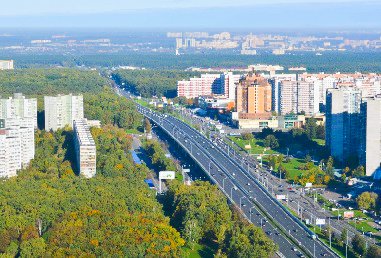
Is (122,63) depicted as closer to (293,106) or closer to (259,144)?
(293,106)

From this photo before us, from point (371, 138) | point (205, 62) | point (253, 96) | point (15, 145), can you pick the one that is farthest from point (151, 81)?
point (371, 138)

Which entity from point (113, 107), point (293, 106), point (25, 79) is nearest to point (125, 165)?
point (113, 107)

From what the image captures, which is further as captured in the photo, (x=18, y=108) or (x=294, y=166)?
(x=18, y=108)

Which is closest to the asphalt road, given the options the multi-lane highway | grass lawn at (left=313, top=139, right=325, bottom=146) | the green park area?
the multi-lane highway

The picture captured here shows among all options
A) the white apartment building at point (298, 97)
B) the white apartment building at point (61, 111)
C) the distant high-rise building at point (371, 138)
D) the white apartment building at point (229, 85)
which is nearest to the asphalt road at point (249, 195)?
the distant high-rise building at point (371, 138)

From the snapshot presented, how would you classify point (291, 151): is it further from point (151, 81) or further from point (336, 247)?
point (151, 81)

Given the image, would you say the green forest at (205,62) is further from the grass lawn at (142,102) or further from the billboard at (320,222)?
the billboard at (320,222)

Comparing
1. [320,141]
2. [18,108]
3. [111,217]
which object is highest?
[18,108]
